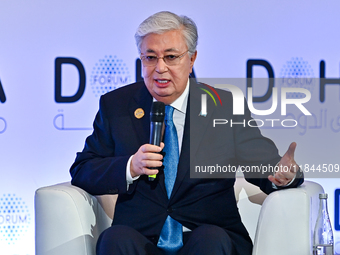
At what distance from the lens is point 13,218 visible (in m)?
3.23

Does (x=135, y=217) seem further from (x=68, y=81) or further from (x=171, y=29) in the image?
(x=68, y=81)

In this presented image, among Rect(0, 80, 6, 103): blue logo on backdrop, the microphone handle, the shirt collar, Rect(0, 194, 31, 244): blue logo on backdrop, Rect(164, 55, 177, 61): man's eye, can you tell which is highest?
Rect(164, 55, 177, 61): man's eye

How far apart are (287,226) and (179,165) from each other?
530mm

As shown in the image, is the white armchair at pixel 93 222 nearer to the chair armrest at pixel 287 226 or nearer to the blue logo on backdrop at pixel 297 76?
the chair armrest at pixel 287 226

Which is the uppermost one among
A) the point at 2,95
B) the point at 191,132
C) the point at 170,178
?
the point at 2,95

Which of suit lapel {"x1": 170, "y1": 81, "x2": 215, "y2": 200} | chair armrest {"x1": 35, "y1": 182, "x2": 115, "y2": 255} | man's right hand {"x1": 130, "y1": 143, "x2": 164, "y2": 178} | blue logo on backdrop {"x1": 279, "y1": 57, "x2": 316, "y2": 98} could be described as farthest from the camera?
blue logo on backdrop {"x1": 279, "y1": 57, "x2": 316, "y2": 98}

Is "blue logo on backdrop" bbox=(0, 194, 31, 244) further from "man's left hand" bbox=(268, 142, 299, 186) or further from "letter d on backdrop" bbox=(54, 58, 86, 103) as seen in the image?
"man's left hand" bbox=(268, 142, 299, 186)

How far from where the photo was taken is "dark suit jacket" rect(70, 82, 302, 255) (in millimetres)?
1964

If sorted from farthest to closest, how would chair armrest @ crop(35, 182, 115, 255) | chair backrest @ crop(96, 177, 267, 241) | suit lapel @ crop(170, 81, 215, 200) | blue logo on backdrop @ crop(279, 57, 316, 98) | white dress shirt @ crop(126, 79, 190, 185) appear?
blue logo on backdrop @ crop(279, 57, 316, 98) → chair backrest @ crop(96, 177, 267, 241) → white dress shirt @ crop(126, 79, 190, 185) → suit lapel @ crop(170, 81, 215, 200) → chair armrest @ crop(35, 182, 115, 255)

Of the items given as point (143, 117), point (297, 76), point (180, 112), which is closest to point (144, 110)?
point (143, 117)

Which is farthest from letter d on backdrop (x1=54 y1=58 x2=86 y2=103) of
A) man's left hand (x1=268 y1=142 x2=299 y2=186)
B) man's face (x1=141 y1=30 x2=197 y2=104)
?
man's left hand (x1=268 y1=142 x2=299 y2=186)

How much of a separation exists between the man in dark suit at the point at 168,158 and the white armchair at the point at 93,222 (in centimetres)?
10

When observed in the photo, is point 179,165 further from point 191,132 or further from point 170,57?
point 170,57

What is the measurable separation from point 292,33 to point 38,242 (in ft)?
7.43
